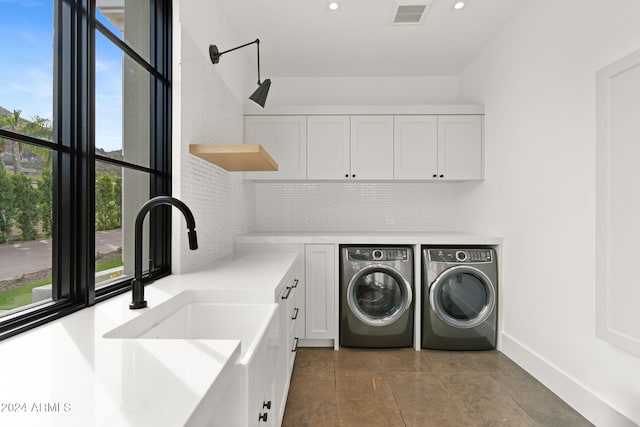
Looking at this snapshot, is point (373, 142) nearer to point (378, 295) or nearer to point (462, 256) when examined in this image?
point (462, 256)

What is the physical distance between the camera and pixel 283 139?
3367 millimetres

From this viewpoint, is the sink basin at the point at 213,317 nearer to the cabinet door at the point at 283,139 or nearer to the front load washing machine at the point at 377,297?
the front load washing machine at the point at 377,297

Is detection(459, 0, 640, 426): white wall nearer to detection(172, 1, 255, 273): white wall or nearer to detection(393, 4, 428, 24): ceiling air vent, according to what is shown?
detection(393, 4, 428, 24): ceiling air vent

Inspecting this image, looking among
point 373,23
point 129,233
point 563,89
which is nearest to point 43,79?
point 129,233

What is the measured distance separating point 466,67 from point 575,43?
158 centimetres

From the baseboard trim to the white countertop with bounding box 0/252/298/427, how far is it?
2007mm

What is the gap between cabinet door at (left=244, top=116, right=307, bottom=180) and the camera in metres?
3.36

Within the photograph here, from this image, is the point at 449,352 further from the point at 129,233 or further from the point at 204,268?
the point at 129,233

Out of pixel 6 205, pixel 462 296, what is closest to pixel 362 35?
pixel 462 296

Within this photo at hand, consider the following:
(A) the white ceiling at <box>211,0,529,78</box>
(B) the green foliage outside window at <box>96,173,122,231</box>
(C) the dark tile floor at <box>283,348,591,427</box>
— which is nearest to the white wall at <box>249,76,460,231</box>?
(A) the white ceiling at <box>211,0,529,78</box>

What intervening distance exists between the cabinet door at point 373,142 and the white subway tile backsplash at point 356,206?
0.42 meters

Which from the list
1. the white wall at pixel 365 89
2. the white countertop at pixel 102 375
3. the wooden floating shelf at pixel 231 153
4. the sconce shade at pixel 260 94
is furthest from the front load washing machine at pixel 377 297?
the white countertop at pixel 102 375

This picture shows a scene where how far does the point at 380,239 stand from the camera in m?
2.96

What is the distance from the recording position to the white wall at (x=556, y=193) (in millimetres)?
1796
